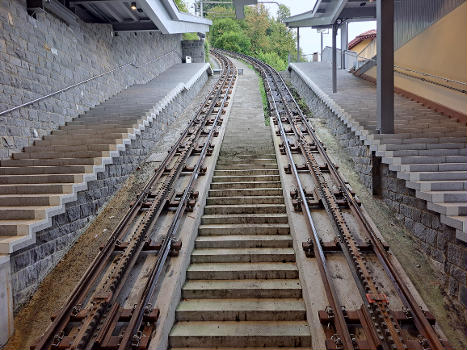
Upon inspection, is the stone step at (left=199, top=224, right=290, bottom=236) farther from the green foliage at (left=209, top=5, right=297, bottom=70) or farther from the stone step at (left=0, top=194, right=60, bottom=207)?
the green foliage at (left=209, top=5, right=297, bottom=70)

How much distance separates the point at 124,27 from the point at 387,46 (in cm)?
970

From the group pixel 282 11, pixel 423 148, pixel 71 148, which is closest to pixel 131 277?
pixel 71 148

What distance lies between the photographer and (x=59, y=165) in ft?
19.2

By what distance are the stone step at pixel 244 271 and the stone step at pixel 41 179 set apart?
8.09 ft

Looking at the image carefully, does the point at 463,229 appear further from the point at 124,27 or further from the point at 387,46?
the point at 124,27

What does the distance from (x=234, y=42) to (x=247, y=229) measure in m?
35.2

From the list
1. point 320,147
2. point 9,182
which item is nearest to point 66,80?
point 9,182

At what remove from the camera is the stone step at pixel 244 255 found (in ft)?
14.3

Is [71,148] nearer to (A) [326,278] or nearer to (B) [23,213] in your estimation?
(B) [23,213]

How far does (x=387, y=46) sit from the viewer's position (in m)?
6.52

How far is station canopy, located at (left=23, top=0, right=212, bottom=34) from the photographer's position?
8.62 m

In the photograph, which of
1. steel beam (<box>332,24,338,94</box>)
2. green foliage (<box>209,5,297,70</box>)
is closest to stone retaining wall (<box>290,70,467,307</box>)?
steel beam (<box>332,24,338,94</box>)

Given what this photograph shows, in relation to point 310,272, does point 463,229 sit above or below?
above

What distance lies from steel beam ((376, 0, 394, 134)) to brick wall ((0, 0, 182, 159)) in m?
7.40
